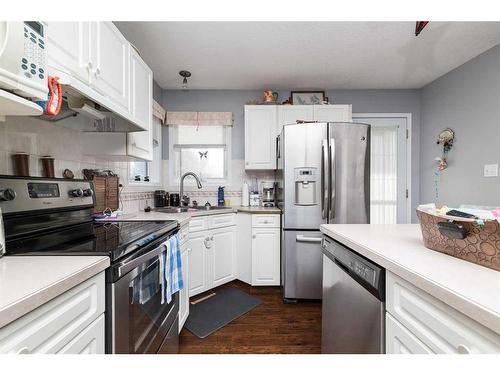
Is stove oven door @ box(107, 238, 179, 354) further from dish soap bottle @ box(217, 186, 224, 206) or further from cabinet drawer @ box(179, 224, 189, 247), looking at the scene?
dish soap bottle @ box(217, 186, 224, 206)

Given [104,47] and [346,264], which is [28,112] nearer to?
[104,47]

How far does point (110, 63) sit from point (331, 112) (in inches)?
91.4

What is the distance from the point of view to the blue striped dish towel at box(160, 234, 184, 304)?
1.15m

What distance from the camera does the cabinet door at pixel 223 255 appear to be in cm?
227

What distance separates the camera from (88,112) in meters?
1.12

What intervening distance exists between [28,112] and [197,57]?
1851 mm

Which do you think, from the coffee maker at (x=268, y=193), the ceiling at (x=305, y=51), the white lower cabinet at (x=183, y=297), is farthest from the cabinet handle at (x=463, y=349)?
the coffee maker at (x=268, y=193)

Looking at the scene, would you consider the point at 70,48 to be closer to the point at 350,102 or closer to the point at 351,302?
the point at 351,302

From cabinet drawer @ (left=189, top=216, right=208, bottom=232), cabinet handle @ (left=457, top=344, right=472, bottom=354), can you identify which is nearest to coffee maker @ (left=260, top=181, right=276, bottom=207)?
cabinet drawer @ (left=189, top=216, right=208, bottom=232)

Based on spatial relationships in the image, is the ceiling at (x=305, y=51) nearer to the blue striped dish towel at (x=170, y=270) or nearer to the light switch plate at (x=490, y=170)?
the light switch plate at (x=490, y=170)

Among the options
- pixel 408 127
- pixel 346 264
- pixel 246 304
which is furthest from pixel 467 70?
pixel 246 304

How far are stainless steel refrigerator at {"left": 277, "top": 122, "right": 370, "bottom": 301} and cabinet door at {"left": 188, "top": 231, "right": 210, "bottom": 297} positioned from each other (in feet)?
2.65

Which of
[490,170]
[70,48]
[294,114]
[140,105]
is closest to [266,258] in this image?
[294,114]
